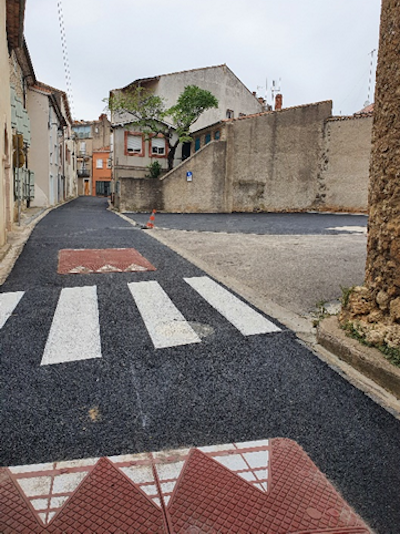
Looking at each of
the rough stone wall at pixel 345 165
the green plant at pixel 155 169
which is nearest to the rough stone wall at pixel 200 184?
the green plant at pixel 155 169

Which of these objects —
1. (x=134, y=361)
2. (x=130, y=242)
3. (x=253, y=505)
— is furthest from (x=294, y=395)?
(x=130, y=242)

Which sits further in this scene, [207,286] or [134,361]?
[207,286]

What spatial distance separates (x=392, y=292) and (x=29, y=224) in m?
13.8

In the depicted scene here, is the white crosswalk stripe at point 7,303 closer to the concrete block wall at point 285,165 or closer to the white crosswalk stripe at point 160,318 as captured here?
the white crosswalk stripe at point 160,318

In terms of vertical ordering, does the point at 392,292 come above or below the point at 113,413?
above

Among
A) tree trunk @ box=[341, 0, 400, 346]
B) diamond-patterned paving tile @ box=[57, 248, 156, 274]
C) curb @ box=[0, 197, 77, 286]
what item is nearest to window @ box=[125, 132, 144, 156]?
curb @ box=[0, 197, 77, 286]

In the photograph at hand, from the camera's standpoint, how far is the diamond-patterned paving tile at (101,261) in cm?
730

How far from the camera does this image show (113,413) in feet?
9.23

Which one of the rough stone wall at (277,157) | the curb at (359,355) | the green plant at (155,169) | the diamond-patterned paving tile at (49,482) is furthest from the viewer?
the green plant at (155,169)

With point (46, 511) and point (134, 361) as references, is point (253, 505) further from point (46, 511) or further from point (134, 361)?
point (134, 361)

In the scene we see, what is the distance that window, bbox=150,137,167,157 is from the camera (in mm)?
30752

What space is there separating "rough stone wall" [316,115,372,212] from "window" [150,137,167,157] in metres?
11.7

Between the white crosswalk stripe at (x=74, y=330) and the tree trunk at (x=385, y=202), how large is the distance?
256cm

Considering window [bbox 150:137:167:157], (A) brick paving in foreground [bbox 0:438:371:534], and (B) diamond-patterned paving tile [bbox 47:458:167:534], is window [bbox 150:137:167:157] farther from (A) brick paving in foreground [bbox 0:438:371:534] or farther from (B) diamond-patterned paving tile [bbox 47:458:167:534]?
(B) diamond-patterned paving tile [bbox 47:458:167:534]
